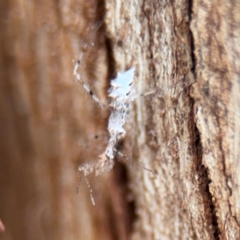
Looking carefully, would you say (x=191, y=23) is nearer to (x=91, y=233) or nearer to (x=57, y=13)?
(x=57, y=13)

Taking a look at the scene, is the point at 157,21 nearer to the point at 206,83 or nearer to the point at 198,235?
the point at 206,83

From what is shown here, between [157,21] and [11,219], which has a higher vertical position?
[157,21]

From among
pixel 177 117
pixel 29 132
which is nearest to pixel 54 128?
pixel 29 132

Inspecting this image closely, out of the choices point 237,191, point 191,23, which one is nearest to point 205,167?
point 237,191

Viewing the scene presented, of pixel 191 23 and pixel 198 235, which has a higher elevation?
pixel 191 23

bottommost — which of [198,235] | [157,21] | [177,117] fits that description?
[198,235]
